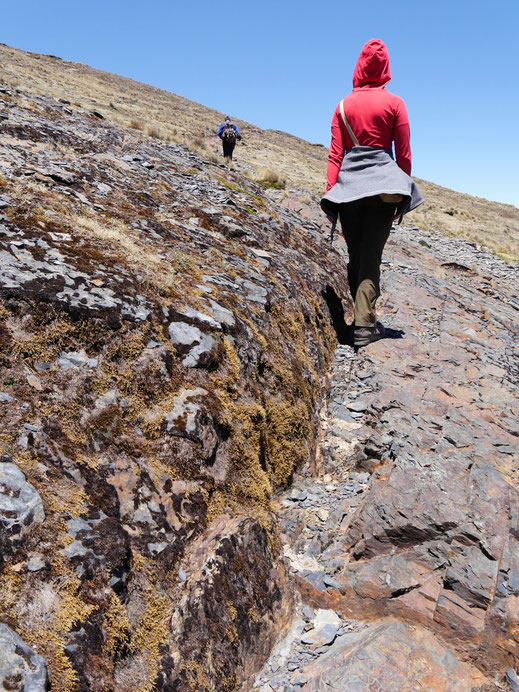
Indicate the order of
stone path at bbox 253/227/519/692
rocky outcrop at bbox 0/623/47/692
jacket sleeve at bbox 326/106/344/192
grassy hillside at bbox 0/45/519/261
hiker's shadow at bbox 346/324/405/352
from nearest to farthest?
rocky outcrop at bbox 0/623/47/692 < stone path at bbox 253/227/519/692 < jacket sleeve at bbox 326/106/344/192 < hiker's shadow at bbox 346/324/405/352 < grassy hillside at bbox 0/45/519/261

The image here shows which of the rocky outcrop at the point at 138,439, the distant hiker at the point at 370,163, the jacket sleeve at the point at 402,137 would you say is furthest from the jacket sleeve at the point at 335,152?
the rocky outcrop at the point at 138,439

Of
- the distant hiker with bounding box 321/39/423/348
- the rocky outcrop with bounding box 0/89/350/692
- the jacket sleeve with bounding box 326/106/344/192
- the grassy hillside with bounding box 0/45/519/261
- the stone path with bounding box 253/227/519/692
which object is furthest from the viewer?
the grassy hillside with bounding box 0/45/519/261

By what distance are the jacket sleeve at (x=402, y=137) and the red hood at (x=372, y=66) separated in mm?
507

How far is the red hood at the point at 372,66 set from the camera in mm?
5891

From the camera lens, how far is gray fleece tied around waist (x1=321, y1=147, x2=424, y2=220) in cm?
602

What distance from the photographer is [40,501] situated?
2.48 metres

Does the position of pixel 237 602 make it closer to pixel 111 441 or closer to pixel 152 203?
pixel 111 441

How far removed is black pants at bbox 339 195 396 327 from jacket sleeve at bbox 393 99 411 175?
24.7 inches

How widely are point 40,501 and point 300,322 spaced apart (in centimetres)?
418

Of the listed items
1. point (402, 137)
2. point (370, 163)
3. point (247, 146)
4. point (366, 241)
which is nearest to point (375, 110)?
point (402, 137)

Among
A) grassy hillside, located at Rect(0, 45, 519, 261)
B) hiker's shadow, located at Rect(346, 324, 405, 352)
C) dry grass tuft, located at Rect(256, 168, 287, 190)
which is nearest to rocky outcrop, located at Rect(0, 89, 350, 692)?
hiker's shadow, located at Rect(346, 324, 405, 352)

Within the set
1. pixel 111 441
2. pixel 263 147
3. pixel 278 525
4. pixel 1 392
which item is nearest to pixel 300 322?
pixel 278 525

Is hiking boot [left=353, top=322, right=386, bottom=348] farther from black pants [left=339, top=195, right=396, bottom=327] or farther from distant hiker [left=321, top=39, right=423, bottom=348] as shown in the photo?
distant hiker [left=321, top=39, right=423, bottom=348]

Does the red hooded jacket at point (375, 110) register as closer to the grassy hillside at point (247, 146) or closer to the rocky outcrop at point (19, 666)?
the rocky outcrop at point (19, 666)
